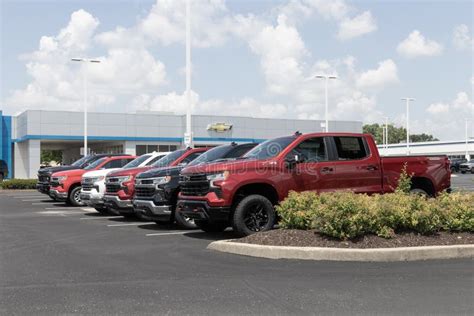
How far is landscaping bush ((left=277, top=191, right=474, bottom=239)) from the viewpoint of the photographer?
8.48 meters

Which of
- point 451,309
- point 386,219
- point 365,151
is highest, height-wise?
point 365,151

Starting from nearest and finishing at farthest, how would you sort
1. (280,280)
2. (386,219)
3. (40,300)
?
1. (40,300)
2. (280,280)
3. (386,219)

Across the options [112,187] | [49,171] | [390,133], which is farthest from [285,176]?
[390,133]

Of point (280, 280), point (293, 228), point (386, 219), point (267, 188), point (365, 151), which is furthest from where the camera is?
point (365, 151)

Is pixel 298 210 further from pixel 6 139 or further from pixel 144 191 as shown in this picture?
pixel 6 139

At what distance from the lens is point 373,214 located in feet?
28.1

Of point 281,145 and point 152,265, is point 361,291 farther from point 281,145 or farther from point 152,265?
point 281,145

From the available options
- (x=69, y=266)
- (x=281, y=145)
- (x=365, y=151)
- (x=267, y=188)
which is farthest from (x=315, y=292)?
(x=365, y=151)

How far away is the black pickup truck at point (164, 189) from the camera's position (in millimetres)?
11734

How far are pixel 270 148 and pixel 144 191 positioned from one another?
3.21 metres

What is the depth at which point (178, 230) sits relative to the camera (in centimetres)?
1200

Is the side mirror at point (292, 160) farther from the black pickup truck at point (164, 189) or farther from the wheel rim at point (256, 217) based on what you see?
the black pickup truck at point (164, 189)

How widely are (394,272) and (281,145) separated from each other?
430cm

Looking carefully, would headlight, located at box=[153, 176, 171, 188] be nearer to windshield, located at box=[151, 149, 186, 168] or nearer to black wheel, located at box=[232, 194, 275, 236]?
windshield, located at box=[151, 149, 186, 168]
